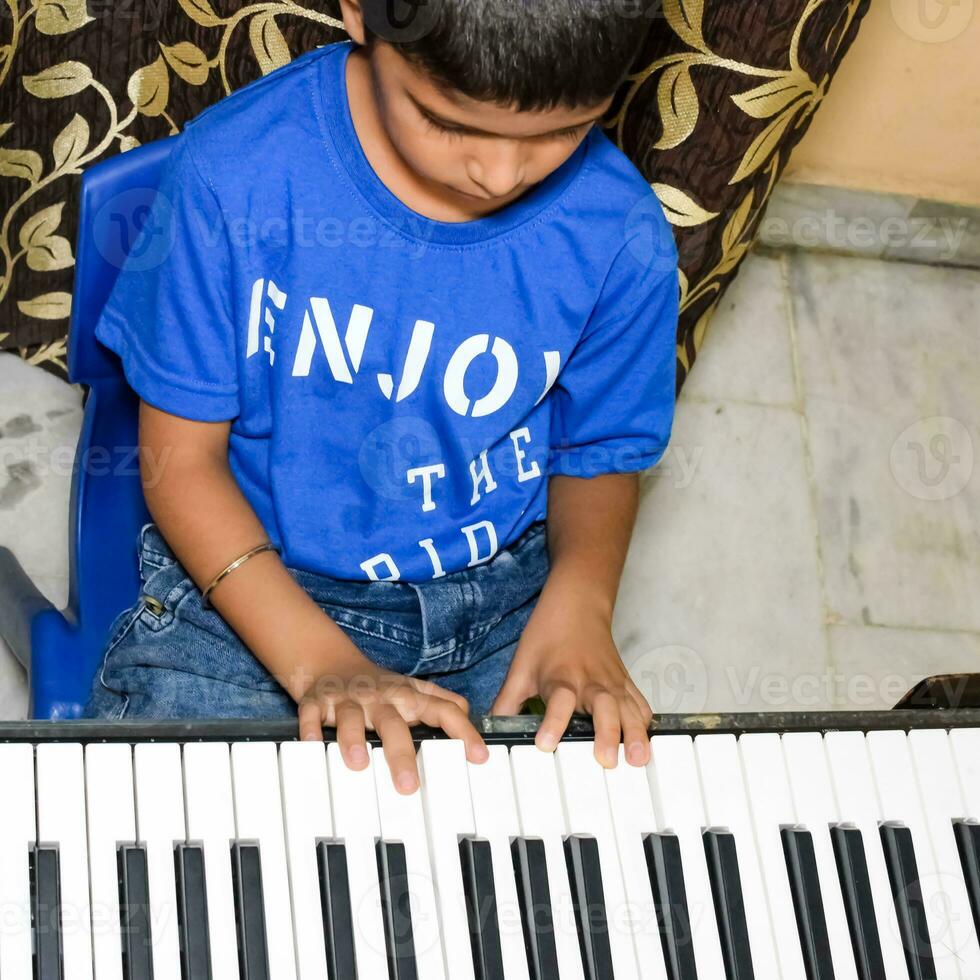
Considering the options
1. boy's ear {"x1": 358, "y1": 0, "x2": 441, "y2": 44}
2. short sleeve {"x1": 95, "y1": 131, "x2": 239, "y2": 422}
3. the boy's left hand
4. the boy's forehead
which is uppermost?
boy's ear {"x1": 358, "y1": 0, "x2": 441, "y2": 44}

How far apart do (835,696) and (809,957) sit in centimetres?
95

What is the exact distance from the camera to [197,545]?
112cm

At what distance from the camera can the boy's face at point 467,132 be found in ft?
2.84

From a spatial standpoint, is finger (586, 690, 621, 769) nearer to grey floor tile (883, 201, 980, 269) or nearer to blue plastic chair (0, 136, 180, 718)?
blue plastic chair (0, 136, 180, 718)

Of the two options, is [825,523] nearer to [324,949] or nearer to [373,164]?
[373,164]

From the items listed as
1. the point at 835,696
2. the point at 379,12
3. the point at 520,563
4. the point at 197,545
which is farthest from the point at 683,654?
the point at 379,12

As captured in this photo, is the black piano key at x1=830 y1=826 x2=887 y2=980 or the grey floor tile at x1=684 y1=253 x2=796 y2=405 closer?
the black piano key at x1=830 y1=826 x2=887 y2=980

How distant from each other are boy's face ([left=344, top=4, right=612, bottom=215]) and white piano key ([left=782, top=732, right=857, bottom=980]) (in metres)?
0.43

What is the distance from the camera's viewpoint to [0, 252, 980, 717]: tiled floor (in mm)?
1764

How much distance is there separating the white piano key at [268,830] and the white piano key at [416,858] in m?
0.07

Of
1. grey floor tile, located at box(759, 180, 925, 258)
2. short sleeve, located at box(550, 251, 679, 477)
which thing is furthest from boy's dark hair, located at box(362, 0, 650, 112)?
grey floor tile, located at box(759, 180, 925, 258)

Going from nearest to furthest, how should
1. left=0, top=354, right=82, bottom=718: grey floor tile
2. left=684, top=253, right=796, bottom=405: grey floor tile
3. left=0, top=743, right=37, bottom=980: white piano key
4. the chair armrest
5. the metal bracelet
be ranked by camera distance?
left=0, top=743, right=37, bottom=980: white piano key, the metal bracelet, the chair armrest, left=0, top=354, right=82, bottom=718: grey floor tile, left=684, top=253, right=796, bottom=405: grey floor tile

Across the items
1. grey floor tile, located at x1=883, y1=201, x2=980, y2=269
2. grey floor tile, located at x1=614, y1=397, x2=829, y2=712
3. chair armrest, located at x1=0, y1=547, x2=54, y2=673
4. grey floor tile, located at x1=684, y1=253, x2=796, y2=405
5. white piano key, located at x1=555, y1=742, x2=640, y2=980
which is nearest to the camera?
white piano key, located at x1=555, y1=742, x2=640, y2=980

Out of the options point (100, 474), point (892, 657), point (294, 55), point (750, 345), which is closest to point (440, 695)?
point (100, 474)
